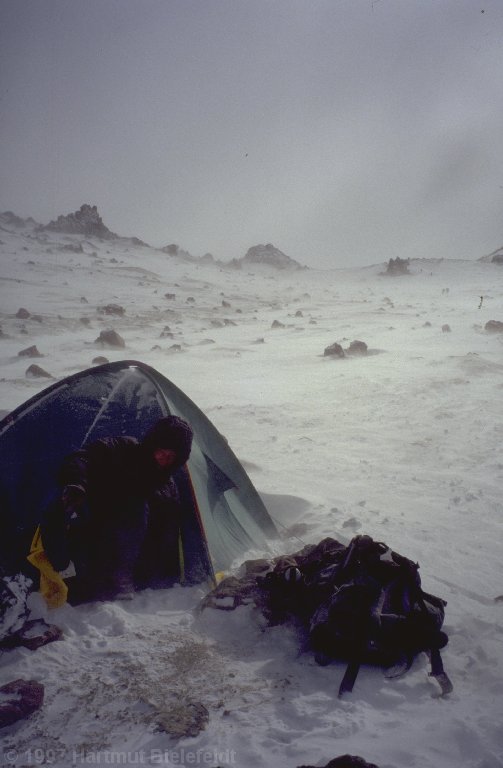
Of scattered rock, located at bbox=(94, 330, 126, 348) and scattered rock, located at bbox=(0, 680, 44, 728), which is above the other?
scattered rock, located at bbox=(94, 330, 126, 348)

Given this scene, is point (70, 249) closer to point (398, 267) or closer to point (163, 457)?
point (398, 267)

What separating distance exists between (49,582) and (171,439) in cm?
135

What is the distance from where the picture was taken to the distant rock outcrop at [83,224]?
1904 inches

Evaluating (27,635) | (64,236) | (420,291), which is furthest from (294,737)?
(64,236)

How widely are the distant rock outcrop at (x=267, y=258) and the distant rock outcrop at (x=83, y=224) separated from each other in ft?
49.4

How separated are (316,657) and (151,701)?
3.51 ft

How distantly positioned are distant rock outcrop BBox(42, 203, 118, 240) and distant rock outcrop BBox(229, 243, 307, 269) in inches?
592

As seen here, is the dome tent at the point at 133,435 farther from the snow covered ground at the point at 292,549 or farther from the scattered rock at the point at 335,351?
the scattered rock at the point at 335,351

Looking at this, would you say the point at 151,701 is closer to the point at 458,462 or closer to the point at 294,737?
the point at 294,737

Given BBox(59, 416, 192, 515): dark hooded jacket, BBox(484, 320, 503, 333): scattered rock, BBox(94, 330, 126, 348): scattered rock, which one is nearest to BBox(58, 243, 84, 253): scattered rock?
BBox(94, 330, 126, 348): scattered rock

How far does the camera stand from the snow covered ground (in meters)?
2.31

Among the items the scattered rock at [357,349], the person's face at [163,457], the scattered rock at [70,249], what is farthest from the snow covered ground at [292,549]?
the scattered rock at [70,249]

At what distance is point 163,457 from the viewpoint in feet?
11.3

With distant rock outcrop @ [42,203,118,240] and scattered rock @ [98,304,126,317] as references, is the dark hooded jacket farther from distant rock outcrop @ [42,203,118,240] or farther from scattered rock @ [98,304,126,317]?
distant rock outcrop @ [42,203,118,240]
